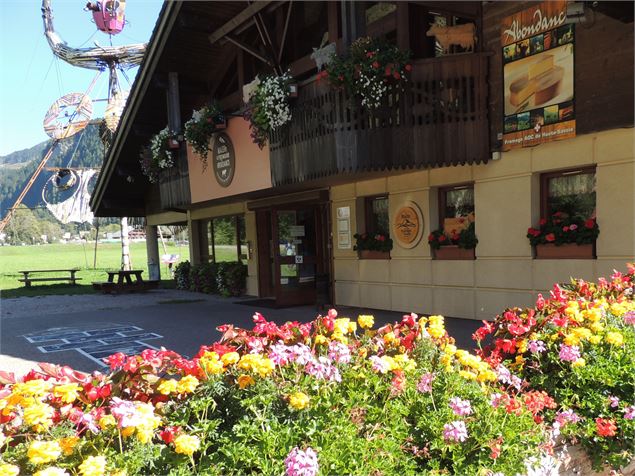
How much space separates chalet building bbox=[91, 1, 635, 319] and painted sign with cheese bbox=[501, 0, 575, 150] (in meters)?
0.02

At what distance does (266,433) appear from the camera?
6.69 feet

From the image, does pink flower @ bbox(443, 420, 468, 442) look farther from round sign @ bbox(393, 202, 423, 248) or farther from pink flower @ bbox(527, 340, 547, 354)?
round sign @ bbox(393, 202, 423, 248)

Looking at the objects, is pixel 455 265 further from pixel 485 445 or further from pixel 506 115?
pixel 485 445

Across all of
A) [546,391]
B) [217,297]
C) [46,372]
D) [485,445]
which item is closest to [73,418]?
[46,372]

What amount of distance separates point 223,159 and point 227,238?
456 cm

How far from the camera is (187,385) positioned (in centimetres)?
228

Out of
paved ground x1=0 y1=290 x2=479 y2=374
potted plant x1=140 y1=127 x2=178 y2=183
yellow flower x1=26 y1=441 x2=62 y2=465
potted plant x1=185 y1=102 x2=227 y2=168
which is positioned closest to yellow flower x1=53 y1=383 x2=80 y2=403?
yellow flower x1=26 y1=441 x2=62 y2=465

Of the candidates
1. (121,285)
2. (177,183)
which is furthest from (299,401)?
(121,285)

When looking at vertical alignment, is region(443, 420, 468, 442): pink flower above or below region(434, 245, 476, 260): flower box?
below

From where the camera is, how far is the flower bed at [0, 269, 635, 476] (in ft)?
6.52

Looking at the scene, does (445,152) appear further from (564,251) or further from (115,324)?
(115,324)

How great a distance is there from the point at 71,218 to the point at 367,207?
1030 inches

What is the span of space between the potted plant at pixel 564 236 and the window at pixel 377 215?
3008mm

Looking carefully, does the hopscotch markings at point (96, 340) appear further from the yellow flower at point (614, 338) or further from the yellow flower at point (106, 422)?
the yellow flower at point (614, 338)
